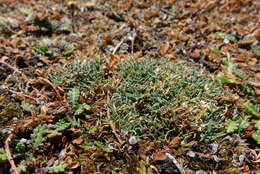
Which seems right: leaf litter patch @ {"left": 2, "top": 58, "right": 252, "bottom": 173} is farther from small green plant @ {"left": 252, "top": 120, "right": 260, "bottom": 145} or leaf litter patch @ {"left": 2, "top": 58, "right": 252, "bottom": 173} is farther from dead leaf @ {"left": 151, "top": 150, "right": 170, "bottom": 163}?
small green plant @ {"left": 252, "top": 120, "right": 260, "bottom": 145}

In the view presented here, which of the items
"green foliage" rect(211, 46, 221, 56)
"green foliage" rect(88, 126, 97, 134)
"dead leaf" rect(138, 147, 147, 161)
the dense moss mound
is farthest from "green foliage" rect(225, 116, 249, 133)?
"green foliage" rect(88, 126, 97, 134)

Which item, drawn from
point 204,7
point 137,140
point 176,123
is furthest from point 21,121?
point 204,7

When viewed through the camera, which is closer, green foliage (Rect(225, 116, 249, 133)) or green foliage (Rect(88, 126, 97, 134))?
green foliage (Rect(88, 126, 97, 134))

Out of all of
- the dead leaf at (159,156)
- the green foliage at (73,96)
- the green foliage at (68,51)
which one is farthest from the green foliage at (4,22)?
the dead leaf at (159,156)

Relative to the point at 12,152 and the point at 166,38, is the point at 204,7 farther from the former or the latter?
the point at 12,152

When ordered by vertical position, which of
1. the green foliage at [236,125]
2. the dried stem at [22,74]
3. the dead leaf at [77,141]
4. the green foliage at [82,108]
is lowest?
the dead leaf at [77,141]

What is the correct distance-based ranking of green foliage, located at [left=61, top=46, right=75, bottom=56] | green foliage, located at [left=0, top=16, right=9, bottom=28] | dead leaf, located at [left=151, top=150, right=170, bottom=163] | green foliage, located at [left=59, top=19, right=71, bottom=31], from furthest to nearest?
1. green foliage, located at [left=59, top=19, right=71, bottom=31]
2. green foliage, located at [left=0, top=16, right=9, bottom=28]
3. green foliage, located at [left=61, top=46, right=75, bottom=56]
4. dead leaf, located at [left=151, top=150, right=170, bottom=163]

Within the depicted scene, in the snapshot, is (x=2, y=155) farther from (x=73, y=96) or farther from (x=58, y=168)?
(x=73, y=96)

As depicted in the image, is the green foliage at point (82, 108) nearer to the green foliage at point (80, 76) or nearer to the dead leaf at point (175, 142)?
the green foliage at point (80, 76)

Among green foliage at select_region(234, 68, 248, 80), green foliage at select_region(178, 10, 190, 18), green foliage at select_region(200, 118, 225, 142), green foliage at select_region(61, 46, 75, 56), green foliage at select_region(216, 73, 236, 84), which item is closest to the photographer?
green foliage at select_region(200, 118, 225, 142)
